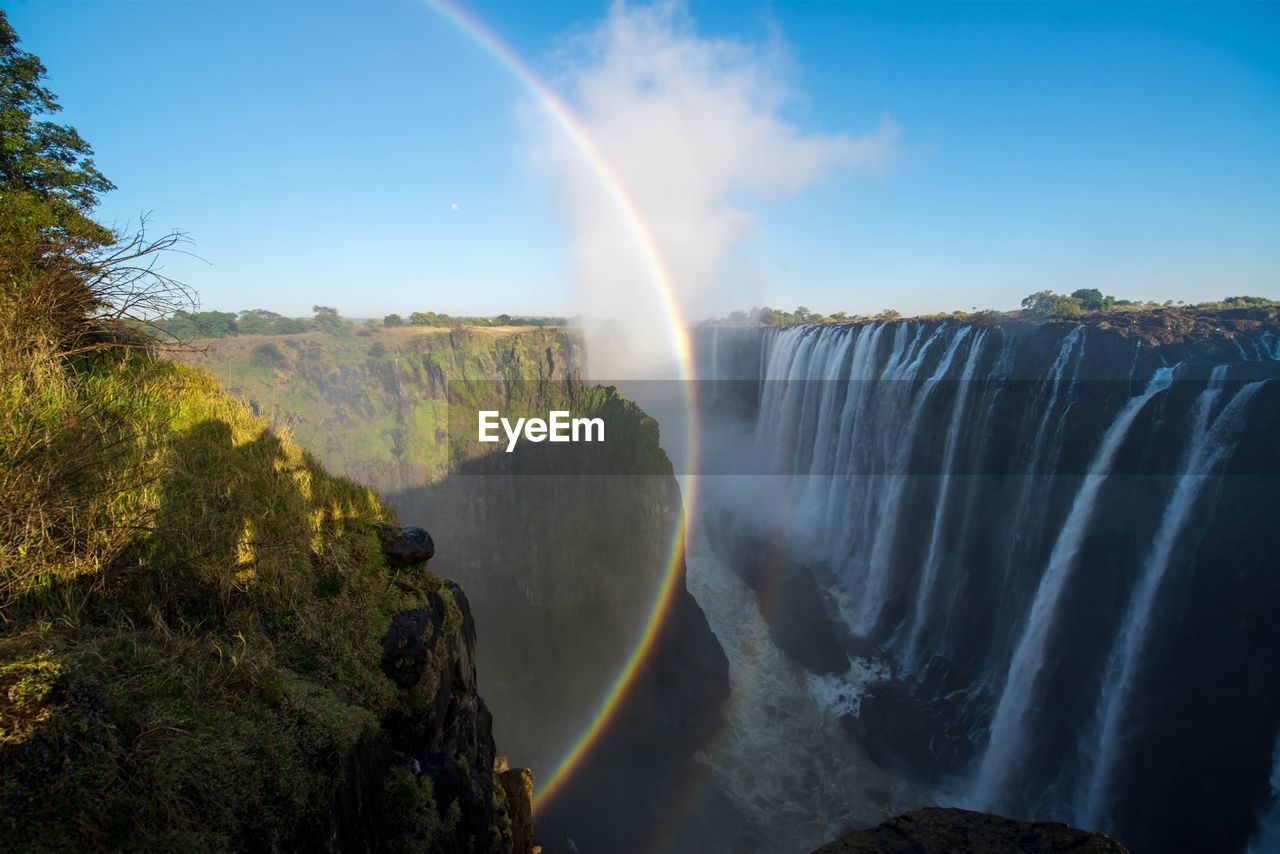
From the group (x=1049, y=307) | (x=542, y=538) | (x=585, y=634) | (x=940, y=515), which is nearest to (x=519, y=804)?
(x=585, y=634)

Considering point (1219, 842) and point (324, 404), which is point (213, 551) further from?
point (324, 404)

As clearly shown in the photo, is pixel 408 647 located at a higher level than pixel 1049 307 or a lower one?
lower

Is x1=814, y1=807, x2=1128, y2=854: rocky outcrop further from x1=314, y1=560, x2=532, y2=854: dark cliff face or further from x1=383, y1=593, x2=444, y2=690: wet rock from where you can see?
x1=383, y1=593, x2=444, y2=690: wet rock

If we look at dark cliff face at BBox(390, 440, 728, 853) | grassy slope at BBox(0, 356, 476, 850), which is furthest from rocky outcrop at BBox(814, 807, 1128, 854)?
dark cliff face at BBox(390, 440, 728, 853)

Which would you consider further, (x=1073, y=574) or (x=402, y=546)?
(x=1073, y=574)

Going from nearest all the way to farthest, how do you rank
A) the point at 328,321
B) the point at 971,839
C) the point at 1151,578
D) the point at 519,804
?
the point at 971,839, the point at 519,804, the point at 1151,578, the point at 328,321

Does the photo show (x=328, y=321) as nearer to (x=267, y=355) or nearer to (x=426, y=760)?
(x=267, y=355)

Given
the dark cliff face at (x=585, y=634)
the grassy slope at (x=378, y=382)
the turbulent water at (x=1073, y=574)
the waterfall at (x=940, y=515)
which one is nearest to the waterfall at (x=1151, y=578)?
the turbulent water at (x=1073, y=574)
